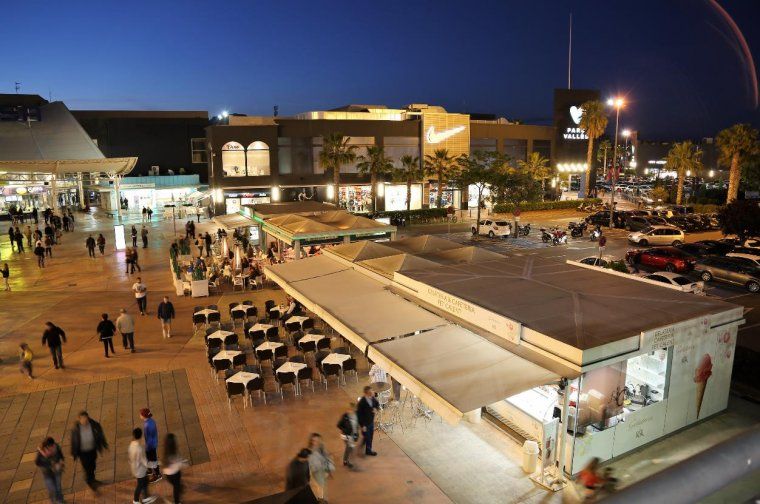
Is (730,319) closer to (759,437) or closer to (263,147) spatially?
(759,437)

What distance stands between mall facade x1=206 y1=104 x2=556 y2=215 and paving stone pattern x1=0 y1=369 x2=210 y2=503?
33.4m

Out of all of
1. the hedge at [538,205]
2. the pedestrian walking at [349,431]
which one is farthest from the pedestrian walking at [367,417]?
the hedge at [538,205]

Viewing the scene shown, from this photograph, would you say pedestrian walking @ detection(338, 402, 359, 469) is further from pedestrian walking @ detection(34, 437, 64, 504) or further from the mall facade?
the mall facade

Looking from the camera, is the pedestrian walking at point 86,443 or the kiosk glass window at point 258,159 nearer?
the pedestrian walking at point 86,443

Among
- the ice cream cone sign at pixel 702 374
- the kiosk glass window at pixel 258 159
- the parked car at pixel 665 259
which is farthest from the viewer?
the kiosk glass window at pixel 258 159

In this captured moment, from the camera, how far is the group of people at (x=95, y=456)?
8.77 m

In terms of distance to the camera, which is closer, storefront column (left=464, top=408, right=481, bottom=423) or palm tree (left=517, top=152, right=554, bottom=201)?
storefront column (left=464, top=408, right=481, bottom=423)

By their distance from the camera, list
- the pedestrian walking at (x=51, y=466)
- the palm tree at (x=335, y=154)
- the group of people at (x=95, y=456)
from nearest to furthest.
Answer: the pedestrian walking at (x=51, y=466) → the group of people at (x=95, y=456) → the palm tree at (x=335, y=154)

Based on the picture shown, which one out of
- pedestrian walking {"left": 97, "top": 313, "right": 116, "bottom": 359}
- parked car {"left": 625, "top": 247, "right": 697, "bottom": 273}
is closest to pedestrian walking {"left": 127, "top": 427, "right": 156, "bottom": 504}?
pedestrian walking {"left": 97, "top": 313, "right": 116, "bottom": 359}

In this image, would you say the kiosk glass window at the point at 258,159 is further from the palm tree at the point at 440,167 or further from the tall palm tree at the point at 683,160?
the tall palm tree at the point at 683,160

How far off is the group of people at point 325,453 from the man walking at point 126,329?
8.28 meters

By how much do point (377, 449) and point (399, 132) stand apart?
45.8 m

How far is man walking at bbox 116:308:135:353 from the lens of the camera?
15648 mm

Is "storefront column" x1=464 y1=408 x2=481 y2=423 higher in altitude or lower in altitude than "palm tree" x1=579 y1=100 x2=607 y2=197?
lower
